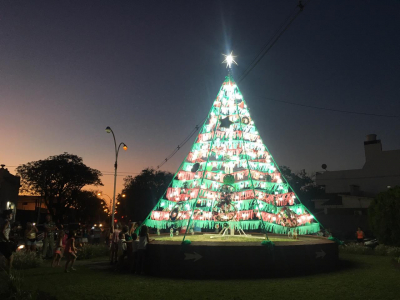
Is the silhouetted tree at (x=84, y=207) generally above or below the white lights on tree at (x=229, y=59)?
below

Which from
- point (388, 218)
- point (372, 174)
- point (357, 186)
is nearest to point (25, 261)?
point (388, 218)

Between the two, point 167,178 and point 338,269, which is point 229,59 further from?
point 167,178

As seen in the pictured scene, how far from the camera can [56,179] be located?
51.6m

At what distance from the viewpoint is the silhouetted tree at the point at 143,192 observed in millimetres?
53772

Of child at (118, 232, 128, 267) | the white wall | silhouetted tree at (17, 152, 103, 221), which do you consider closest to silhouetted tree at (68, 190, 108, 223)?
silhouetted tree at (17, 152, 103, 221)

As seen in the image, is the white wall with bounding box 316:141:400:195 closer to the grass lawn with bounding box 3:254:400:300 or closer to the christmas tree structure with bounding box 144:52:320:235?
the christmas tree structure with bounding box 144:52:320:235

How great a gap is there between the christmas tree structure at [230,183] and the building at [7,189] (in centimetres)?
2842

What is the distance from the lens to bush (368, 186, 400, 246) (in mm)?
17408

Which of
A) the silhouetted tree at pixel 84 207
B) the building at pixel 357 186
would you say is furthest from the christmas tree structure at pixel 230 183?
the silhouetted tree at pixel 84 207

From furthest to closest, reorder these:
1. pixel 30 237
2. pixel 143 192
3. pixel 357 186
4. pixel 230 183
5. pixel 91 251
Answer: pixel 143 192 < pixel 357 186 < pixel 91 251 < pixel 230 183 < pixel 30 237

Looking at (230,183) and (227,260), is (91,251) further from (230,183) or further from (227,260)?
(227,260)

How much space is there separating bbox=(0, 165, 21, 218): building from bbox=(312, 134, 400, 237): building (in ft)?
111

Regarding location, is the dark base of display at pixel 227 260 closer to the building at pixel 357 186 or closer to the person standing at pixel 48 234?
the person standing at pixel 48 234

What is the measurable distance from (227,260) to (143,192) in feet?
151
